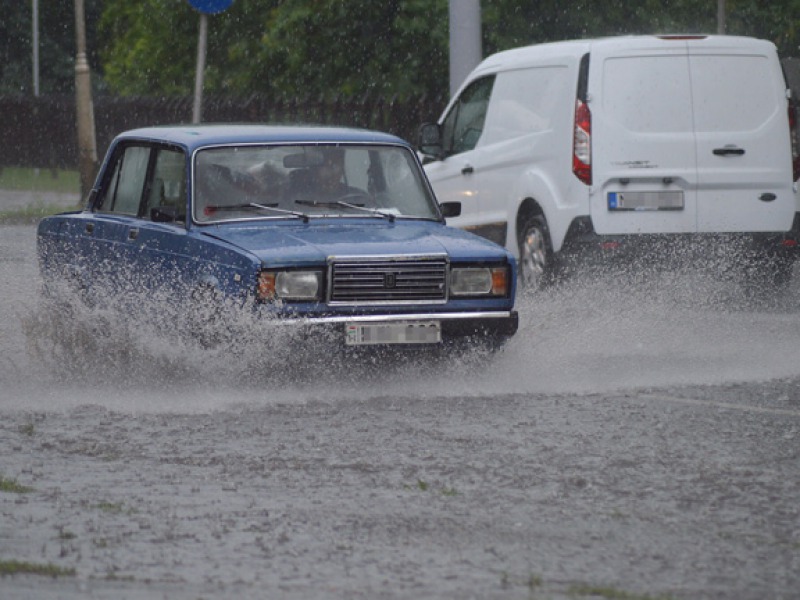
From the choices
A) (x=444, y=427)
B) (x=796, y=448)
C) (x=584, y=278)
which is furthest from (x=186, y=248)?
(x=584, y=278)

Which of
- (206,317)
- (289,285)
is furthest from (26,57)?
(289,285)

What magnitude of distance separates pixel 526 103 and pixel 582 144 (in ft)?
3.73

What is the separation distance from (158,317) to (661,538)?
15.6 ft

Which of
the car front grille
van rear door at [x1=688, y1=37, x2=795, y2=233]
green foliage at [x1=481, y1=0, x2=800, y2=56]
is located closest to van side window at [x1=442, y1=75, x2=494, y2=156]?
van rear door at [x1=688, y1=37, x2=795, y2=233]

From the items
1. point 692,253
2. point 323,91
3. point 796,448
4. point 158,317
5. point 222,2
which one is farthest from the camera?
point 323,91

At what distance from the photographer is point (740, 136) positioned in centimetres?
1473

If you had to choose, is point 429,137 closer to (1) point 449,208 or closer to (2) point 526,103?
(2) point 526,103

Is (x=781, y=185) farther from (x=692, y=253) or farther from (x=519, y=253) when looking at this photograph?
(x=519, y=253)

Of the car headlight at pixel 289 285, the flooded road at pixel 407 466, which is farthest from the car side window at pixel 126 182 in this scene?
the car headlight at pixel 289 285

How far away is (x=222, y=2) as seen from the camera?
914 inches

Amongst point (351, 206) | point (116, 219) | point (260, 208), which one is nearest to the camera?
point (260, 208)

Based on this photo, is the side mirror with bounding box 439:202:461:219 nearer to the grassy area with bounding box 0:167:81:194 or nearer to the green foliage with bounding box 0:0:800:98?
the green foliage with bounding box 0:0:800:98

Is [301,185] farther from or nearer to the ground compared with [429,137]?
farther from the ground

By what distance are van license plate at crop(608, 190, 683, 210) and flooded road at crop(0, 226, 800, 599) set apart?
4.86ft
